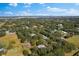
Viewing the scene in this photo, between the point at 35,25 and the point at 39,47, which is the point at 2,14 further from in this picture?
the point at 39,47

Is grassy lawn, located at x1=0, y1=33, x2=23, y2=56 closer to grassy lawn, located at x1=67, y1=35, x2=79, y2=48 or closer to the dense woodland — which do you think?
the dense woodland

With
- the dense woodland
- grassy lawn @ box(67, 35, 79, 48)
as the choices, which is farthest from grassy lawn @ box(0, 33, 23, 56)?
grassy lawn @ box(67, 35, 79, 48)

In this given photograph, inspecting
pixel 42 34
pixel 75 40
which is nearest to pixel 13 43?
pixel 42 34

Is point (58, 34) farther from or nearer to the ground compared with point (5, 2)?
nearer to the ground

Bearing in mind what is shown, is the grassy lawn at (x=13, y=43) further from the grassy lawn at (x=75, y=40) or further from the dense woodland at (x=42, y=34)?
the grassy lawn at (x=75, y=40)

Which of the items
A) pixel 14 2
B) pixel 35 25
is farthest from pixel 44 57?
pixel 14 2

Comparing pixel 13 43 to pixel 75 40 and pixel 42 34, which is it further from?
pixel 75 40

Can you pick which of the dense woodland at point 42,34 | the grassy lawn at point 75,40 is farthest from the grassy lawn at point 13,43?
the grassy lawn at point 75,40

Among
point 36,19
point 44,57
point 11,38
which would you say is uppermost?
point 36,19
